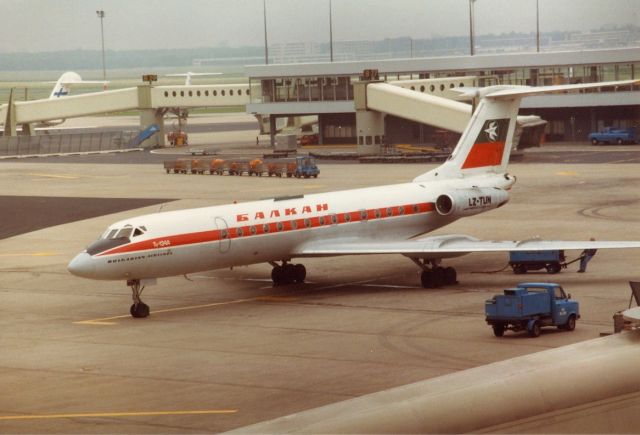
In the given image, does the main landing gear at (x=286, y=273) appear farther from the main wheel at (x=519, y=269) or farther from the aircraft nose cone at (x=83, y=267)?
the aircraft nose cone at (x=83, y=267)

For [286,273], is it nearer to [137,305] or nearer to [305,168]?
[137,305]

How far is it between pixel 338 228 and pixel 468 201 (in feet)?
Result: 20.5

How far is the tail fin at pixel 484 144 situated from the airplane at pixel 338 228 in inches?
1.7

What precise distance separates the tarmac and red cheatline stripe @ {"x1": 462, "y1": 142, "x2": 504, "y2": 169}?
4.24 metres

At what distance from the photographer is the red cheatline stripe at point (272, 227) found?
39.1m

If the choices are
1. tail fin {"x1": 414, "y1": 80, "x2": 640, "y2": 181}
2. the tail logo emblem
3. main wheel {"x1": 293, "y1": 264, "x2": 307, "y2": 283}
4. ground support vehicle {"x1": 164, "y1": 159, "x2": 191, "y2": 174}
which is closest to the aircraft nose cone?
main wheel {"x1": 293, "y1": 264, "x2": 307, "y2": 283}

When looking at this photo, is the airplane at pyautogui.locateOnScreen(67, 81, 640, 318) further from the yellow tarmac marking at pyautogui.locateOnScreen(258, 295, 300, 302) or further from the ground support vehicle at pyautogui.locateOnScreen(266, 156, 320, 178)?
the ground support vehicle at pyautogui.locateOnScreen(266, 156, 320, 178)

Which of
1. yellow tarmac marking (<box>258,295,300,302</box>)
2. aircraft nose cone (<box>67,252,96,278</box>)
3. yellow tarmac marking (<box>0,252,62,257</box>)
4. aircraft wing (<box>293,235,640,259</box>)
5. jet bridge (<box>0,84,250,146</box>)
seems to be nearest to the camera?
aircraft nose cone (<box>67,252,96,278</box>)

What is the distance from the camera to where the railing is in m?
129

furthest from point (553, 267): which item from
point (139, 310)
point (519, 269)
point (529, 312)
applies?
point (139, 310)

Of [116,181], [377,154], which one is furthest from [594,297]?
[377,154]

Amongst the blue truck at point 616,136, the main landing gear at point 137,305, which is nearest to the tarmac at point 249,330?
the main landing gear at point 137,305

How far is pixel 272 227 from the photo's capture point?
42344 millimetres

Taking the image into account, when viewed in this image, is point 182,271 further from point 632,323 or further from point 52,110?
point 52,110
